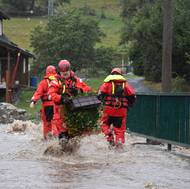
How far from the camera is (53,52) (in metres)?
60.4

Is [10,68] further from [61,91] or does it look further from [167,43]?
[61,91]

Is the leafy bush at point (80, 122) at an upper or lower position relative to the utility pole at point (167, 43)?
lower

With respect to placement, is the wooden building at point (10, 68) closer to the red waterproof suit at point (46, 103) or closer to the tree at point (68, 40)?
the tree at point (68, 40)

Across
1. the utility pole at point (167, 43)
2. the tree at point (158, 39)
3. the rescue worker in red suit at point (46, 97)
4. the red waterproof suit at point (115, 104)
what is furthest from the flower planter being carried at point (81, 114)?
the tree at point (158, 39)

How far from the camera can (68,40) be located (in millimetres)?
59375

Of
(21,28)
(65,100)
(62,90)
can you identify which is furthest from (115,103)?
(21,28)

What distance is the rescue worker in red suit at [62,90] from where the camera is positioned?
12.8 metres

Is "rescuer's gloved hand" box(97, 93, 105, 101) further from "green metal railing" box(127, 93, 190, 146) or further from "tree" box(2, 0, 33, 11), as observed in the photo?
"tree" box(2, 0, 33, 11)

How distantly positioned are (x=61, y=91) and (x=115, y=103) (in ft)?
5.08

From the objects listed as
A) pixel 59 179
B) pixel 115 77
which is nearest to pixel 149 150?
pixel 115 77

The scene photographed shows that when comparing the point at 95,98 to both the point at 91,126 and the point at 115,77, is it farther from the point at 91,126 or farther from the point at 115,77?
the point at 115,77

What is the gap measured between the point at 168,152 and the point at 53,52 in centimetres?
4598

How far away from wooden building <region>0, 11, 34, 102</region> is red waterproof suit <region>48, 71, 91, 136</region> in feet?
98.2

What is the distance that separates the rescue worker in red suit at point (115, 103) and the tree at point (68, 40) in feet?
148
